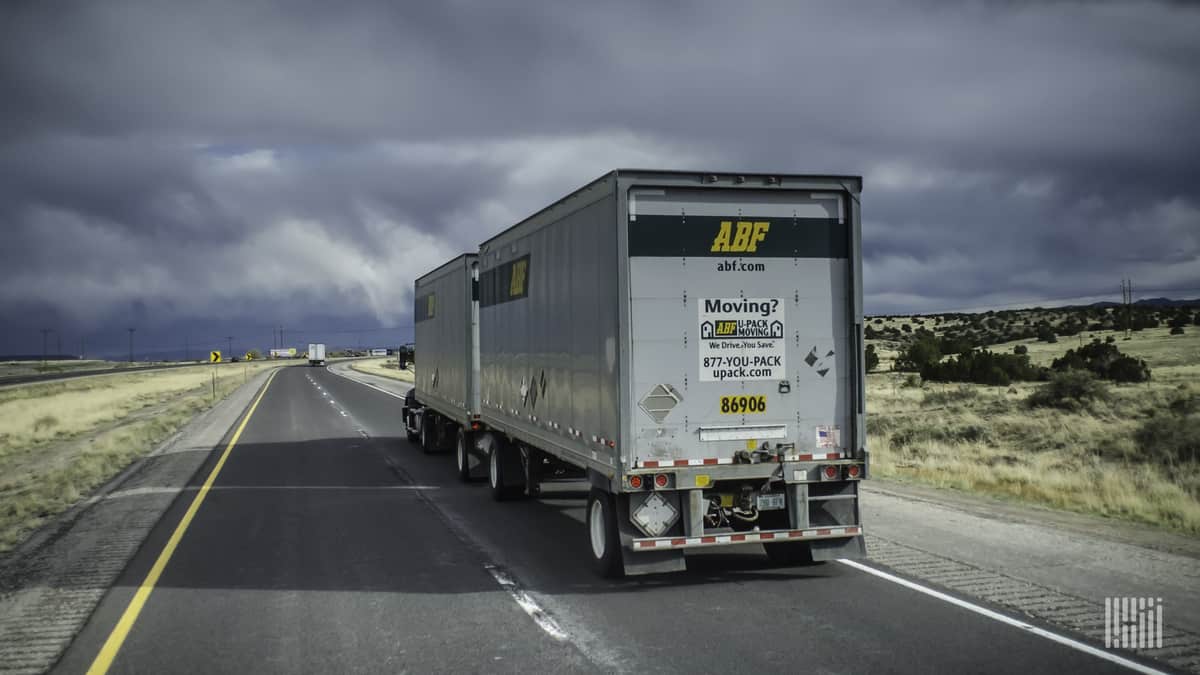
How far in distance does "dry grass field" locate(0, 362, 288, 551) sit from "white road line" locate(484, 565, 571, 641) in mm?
6604

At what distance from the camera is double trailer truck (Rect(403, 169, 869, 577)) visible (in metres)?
8.45

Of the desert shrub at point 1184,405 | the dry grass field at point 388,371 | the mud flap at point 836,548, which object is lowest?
the mud flap at point 836,548

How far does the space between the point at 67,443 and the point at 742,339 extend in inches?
1017

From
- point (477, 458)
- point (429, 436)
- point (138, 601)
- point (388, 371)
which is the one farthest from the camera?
point (388, 371)

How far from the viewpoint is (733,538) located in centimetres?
838

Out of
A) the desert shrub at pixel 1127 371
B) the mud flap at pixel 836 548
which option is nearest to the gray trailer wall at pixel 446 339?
the mud flap at pixel 836 548

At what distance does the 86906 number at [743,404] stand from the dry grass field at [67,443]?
29.7ft

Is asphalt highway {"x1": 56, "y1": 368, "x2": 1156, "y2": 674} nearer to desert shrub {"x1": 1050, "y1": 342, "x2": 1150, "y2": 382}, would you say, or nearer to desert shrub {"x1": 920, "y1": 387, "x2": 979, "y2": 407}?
desert shrub {"x1": 920, "y1": 387, "x2": 979, "y2": 407}

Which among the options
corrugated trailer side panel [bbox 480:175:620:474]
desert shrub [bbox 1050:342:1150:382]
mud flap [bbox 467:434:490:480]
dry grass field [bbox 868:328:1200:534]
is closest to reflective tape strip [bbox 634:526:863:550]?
corrugated trailer side panel [bbox 480:175:620:474]

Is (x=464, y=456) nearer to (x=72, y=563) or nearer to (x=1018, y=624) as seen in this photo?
(x=72, y=563)

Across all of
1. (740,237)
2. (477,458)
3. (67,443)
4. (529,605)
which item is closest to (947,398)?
(477,458)

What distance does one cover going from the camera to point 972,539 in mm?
10188

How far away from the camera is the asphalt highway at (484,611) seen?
21.1ft

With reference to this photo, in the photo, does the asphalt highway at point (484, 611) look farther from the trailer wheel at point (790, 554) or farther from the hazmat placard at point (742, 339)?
the hazmat placard at point (742, 339)
